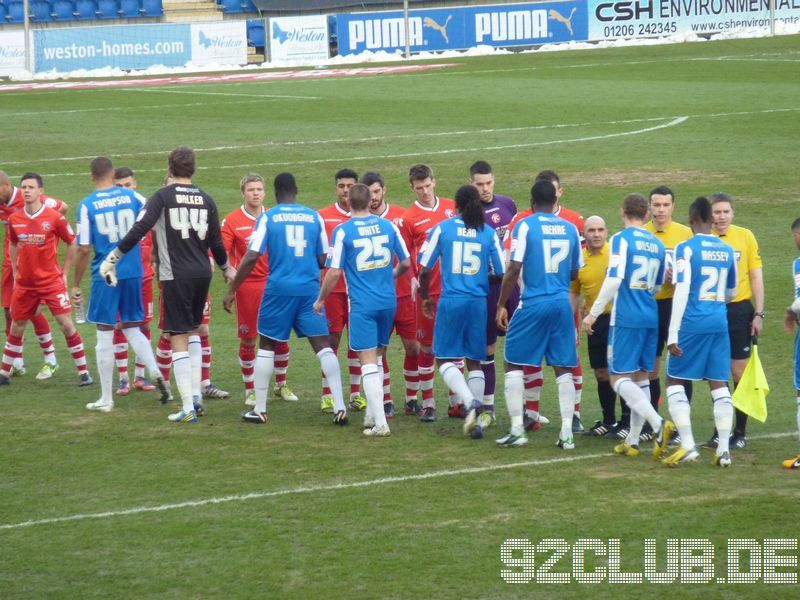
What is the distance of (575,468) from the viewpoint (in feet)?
31.5

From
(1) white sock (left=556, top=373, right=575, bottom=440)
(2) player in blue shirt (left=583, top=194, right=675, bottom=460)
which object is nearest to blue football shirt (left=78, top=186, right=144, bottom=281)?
(1) white sock (left=556, top=373, right=575, bottom=440)

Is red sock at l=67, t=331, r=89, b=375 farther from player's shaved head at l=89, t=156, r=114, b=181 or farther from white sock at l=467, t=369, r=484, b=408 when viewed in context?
white sock at l=467, t=369, r=484, b=408

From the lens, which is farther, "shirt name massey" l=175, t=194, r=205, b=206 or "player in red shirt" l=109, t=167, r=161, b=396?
"player in red shirt" l=109, t=167, r=161, b=396

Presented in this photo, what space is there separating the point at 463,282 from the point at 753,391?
2.45 metres

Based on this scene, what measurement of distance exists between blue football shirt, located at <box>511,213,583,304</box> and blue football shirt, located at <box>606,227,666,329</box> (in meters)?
0.47

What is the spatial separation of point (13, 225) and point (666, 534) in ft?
25.2

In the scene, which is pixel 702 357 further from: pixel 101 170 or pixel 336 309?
pixel 101 170

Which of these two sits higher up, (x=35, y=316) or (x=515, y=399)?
(x=35, y=316)

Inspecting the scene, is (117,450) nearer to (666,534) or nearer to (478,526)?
(478,526)

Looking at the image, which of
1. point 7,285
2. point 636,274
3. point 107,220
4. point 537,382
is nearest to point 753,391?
point 636,274

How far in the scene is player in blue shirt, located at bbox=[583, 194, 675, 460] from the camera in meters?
9.71

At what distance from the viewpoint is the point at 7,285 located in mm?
13836

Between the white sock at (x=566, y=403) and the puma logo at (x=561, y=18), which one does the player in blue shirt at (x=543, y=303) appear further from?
the puma logo at (x=561, y=18)

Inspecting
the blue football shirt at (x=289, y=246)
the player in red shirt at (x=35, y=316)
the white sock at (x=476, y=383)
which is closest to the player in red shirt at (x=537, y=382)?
the white sock at (x=476, y=383)
